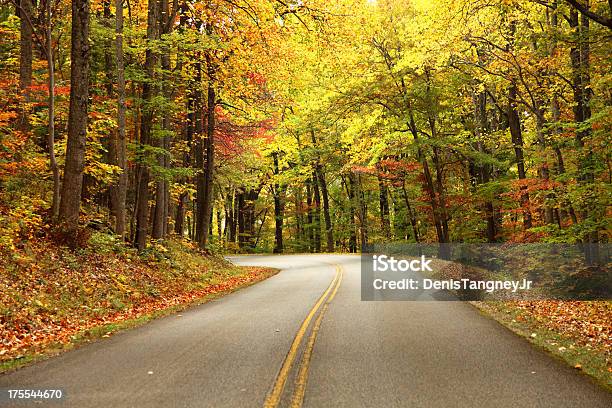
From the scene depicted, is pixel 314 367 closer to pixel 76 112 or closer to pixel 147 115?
pixel 76 112

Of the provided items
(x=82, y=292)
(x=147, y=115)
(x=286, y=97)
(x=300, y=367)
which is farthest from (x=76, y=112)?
(x=286, y=97)

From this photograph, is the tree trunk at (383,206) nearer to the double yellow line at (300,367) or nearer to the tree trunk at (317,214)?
the tree trunk at (317,214)

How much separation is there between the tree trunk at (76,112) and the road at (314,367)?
210 inches

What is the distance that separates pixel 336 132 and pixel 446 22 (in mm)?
25576

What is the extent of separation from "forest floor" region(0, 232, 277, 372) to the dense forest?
2.38ft

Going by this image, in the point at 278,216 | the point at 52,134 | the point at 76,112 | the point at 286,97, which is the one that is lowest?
the point at 278,216

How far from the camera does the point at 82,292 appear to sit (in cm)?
1165

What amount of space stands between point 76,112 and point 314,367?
34.6 ft

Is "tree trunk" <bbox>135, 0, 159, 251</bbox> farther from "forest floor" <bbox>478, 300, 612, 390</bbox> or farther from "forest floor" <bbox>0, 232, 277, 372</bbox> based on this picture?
"forest floor" <bbox>478, 300, 612, 390</bbox>

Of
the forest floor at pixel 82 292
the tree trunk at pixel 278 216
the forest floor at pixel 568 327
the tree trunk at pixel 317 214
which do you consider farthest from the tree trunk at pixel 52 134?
the tree trunk at pixel 278 216

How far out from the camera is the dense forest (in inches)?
522

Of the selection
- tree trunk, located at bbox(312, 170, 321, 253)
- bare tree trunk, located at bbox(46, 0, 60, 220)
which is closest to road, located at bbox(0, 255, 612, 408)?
bare tree trunk, located at bbox(46, 0, 60, 220)

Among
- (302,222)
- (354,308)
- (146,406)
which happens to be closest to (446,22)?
(354,308)

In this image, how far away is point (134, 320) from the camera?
1056cm
